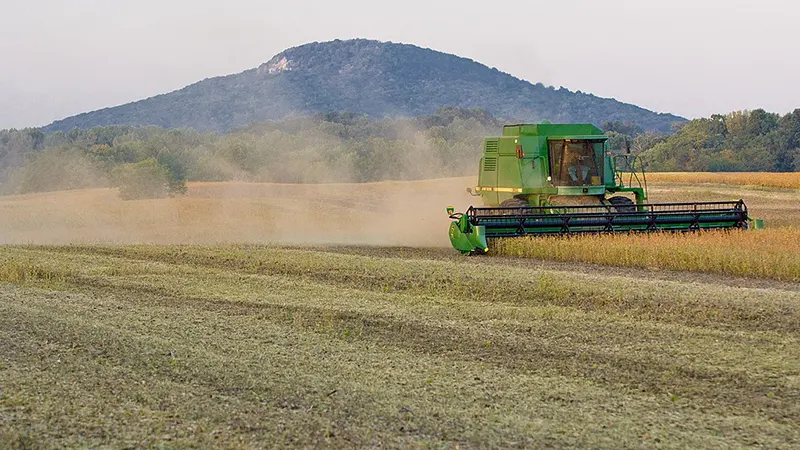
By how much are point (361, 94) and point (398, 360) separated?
167389mm

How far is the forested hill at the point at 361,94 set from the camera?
147125 mm

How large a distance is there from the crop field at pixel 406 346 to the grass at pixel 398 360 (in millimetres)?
31

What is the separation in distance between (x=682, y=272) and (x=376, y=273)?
499cm

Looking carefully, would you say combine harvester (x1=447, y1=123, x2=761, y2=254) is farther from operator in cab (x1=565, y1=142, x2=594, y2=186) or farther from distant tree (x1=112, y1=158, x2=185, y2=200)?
distant tree (x1=112, y1=158, x2=185, y2=200)

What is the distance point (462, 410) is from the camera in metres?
7.09

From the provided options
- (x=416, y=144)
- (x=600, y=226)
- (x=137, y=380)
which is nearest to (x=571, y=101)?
(x=416, y=144)

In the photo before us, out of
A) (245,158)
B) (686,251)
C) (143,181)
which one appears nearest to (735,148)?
(245,158)

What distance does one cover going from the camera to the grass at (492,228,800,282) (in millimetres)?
15062

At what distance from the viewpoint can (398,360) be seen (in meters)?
8.94

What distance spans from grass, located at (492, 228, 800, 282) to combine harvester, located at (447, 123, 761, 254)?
1.50 ft

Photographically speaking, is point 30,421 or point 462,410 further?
point 462,410

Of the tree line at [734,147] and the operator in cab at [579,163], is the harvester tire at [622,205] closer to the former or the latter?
the operator in cab at [579,163]

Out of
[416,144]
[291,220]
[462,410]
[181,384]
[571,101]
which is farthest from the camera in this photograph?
[571,101]

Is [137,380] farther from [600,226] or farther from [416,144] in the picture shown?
[416,144]
